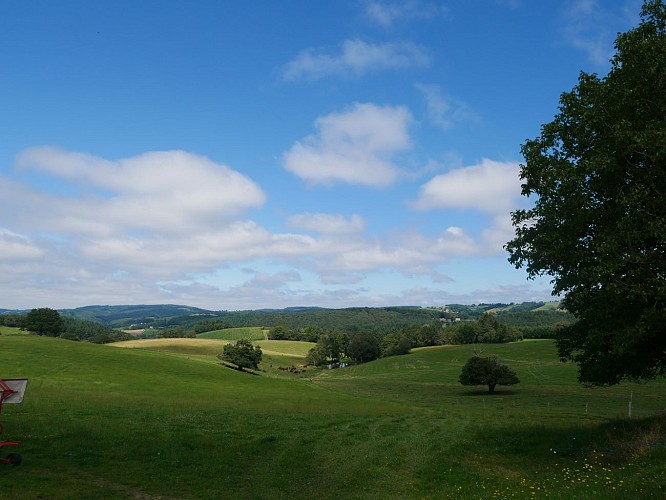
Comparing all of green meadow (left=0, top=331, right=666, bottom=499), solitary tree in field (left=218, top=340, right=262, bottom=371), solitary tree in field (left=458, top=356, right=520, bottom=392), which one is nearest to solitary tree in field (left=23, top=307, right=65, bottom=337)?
solitary tree in field (left=218, top=340, right=262, bottom=371)

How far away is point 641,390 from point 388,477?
256ft

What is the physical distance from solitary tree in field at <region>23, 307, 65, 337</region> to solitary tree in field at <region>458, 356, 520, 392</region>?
130829 millimetres

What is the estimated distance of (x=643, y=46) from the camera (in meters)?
20.1

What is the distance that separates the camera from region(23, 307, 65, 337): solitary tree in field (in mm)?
140125

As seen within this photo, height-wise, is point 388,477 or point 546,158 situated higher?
point 546,158

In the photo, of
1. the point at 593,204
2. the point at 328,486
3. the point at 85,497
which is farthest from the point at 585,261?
the point at 85,497

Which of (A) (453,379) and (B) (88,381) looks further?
(A) (453,379)

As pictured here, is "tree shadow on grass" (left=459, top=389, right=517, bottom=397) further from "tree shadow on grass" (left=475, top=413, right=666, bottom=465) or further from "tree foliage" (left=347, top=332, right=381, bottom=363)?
"tree foliage" (left=347, top=332, right=381, bottom=363)

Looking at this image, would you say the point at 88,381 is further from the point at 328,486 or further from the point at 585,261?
the point at 585,261

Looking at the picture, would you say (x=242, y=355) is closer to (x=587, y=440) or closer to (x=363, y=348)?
(x=363, y=348)

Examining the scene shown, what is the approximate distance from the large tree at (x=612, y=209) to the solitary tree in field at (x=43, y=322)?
519 feet

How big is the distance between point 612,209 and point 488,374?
244 feet

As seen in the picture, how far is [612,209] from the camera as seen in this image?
20922mm

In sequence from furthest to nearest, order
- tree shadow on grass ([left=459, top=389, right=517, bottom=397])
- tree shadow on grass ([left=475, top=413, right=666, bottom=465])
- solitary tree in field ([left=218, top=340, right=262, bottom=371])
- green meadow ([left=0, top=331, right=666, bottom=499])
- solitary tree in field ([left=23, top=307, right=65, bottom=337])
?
solitary tree in field ([left=23, top=307, right=65, bottom=337])
solitary tree in field ([left=218, top=340, right=262, bottom=371])
tree shadow on grass ([left=459, top=389, right=517, bottom=397])
tree shadow on grass ([left=475, top=413, right=666, bottom=465])
green meadow ([left=0, top=331, right=666, bottom=499])
